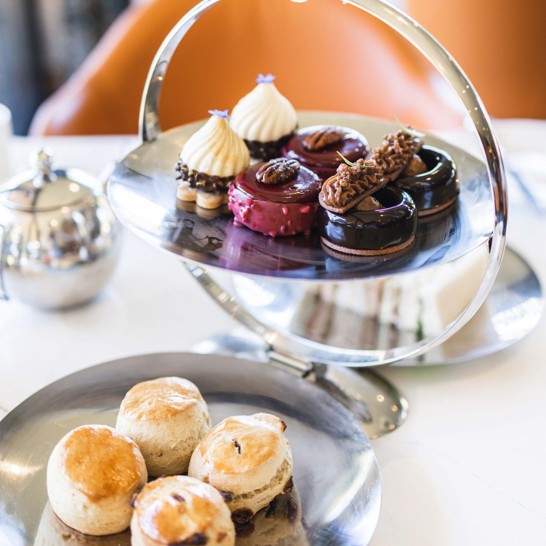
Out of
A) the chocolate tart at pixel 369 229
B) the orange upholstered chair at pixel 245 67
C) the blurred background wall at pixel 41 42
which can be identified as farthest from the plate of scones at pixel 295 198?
the blurred background wall at pixel 41 42

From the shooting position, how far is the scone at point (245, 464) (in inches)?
26.1

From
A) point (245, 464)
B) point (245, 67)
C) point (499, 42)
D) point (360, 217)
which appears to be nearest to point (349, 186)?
point (360, 217)

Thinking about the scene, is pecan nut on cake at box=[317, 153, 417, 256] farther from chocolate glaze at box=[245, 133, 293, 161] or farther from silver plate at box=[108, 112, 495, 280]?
chocolate glaze at box=[245, 133, 293, 161]

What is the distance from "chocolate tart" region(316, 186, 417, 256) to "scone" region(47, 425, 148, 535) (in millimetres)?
268

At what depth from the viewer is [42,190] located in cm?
98

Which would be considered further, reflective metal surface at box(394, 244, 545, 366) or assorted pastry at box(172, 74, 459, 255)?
reflective metal surface at box(394, 244, 545, 366)

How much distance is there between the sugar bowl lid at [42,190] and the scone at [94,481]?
0.40 meters

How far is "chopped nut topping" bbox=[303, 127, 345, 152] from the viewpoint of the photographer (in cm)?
81

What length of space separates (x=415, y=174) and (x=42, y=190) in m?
0.48

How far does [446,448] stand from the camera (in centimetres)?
84

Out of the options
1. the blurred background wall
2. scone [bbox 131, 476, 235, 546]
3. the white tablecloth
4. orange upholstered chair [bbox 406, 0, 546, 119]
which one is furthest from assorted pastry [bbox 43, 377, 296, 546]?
the blurred background wall

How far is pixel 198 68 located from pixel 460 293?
3.07 feet

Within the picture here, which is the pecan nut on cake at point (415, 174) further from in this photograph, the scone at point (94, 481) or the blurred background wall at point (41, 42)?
the blurred background wall at point (41, 42)

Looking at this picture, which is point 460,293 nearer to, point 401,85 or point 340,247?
point 340,247
